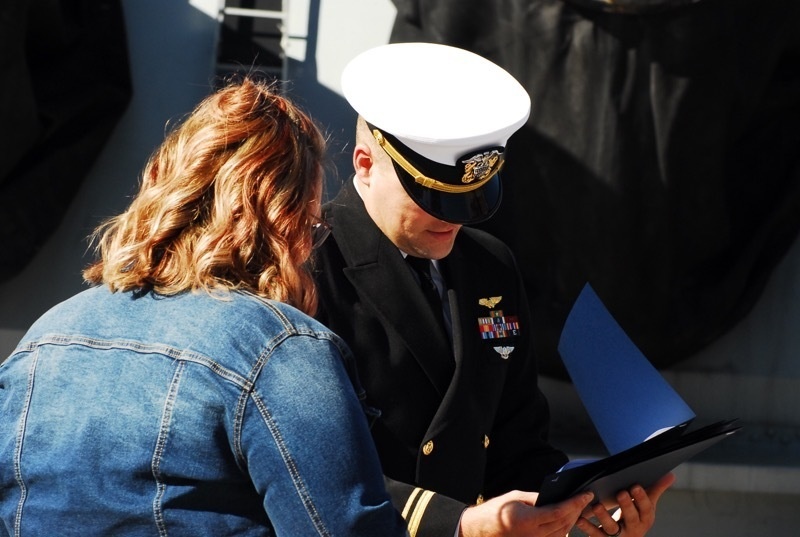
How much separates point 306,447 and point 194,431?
126 mm

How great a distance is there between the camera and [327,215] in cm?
209

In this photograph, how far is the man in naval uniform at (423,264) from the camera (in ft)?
6.47

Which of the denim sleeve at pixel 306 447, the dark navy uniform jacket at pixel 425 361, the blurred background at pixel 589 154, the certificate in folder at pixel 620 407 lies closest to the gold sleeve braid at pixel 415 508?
the dark navy uniform jacket at pixel 425 361

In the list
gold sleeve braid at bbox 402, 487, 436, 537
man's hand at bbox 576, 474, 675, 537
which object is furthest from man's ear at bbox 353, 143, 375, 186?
man's hand at bbox 576, 474, 675, 537

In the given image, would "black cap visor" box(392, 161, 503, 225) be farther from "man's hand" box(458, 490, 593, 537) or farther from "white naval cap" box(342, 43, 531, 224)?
"man's hand" box(458, 490, 593, 537)

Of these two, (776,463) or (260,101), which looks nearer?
(260,101)

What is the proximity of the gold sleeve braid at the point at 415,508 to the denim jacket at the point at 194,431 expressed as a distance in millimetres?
466

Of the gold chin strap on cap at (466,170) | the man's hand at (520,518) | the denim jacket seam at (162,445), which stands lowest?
the man's hand at (520,518)

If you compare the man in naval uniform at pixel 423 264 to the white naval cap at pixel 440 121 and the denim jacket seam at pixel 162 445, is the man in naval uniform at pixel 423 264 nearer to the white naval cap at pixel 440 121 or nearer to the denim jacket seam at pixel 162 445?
the white naval cap at pixel 440 121

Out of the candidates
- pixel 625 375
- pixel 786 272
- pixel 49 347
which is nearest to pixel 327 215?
pixel 625 375

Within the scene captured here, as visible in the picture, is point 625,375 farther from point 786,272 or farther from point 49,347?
point 786,272

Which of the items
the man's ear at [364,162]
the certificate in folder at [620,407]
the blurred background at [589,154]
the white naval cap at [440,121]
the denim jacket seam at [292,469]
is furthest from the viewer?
→ the blurred background at [589,154]

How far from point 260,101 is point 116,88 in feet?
7.76

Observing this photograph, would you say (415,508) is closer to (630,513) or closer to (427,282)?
(630,513)
